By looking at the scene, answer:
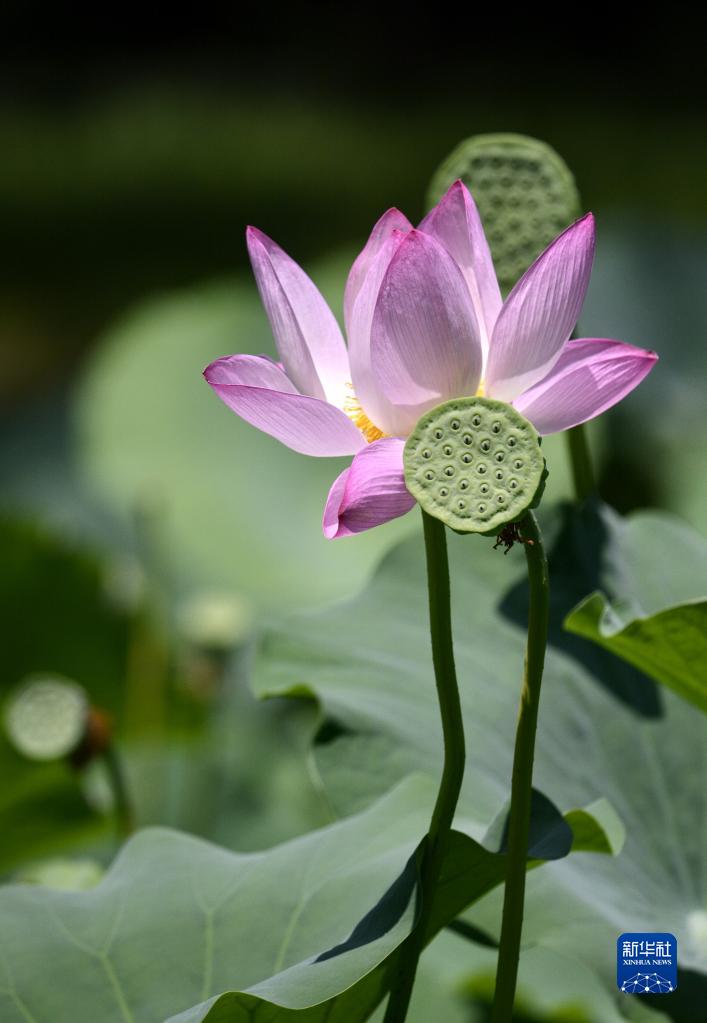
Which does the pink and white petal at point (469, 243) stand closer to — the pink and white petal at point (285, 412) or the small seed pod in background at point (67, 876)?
the pink and white petal at point (285, 412)

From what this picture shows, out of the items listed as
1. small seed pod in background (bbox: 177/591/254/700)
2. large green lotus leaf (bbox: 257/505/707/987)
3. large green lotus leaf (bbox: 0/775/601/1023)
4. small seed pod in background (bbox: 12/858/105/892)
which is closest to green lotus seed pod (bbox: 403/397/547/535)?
large green lotus leaf (bbox: 0/775/601/1023)

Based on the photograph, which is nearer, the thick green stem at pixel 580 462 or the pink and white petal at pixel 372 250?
the pink and white petal at pixel 372 250

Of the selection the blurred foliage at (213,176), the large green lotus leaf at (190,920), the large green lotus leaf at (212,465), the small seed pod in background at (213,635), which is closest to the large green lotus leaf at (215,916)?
the large green lotus leaf at (190,920)

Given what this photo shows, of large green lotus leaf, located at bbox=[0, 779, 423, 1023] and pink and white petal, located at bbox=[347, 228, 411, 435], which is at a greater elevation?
pink and white petal, located at bbox=[347, 228, 411, 435]

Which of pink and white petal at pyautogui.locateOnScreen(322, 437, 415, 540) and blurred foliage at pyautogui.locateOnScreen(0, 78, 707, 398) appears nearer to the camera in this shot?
pink and white petal at pyautogui.locateOnScreen(322, 437, 415, 540)

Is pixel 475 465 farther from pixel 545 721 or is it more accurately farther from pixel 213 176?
pixel 213 176

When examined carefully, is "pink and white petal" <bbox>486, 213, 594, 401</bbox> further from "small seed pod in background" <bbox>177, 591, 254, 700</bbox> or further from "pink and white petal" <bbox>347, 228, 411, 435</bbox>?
"small seed pod in background" <bbox>177, 591, 254, 700</bbox>

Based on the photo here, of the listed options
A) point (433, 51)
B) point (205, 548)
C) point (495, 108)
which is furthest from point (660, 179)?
point (205, 548)
